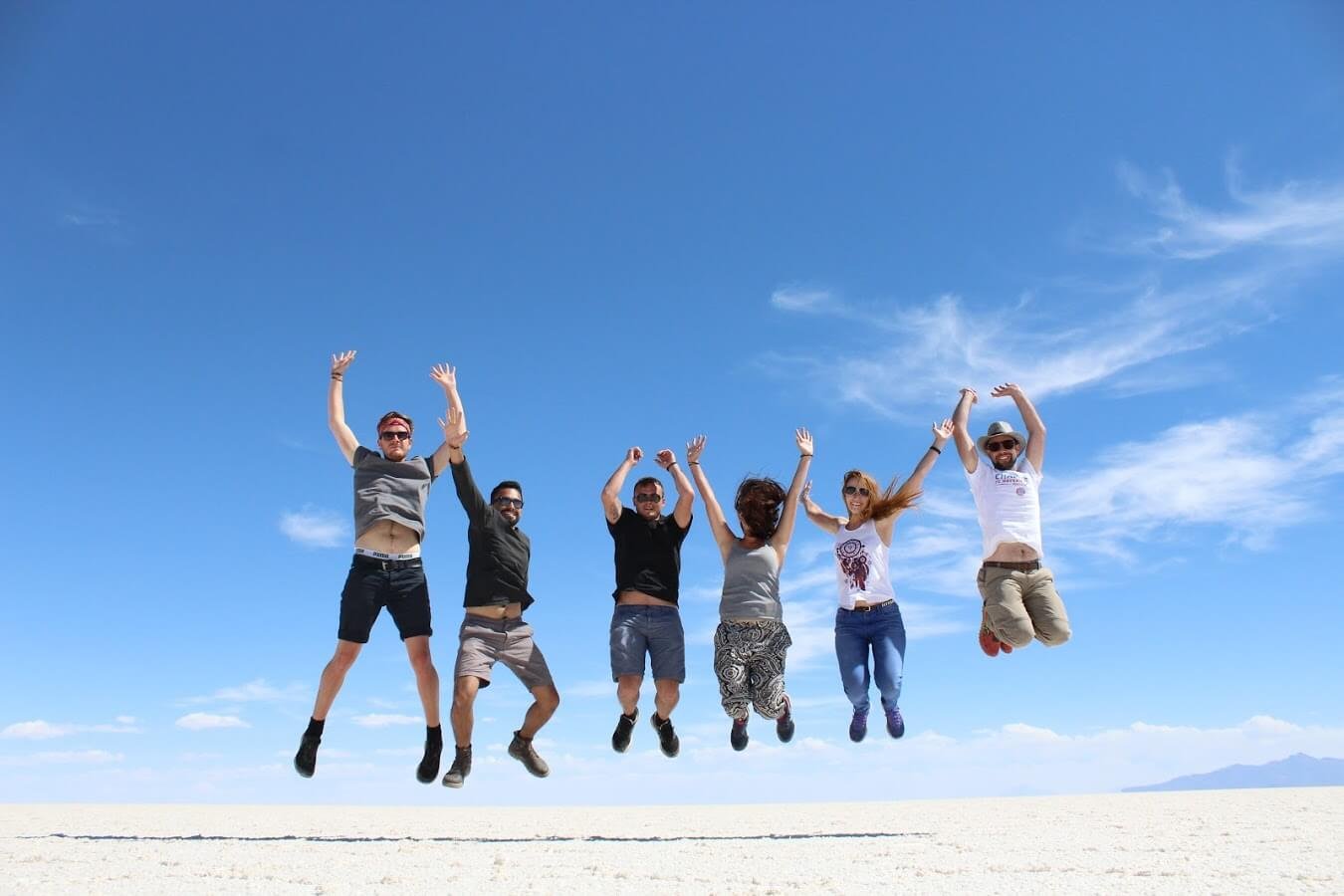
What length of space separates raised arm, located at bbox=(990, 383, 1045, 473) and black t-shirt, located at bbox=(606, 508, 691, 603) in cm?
393

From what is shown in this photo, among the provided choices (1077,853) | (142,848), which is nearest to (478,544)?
(142,848)

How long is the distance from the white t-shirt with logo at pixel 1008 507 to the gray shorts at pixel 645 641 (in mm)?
3587

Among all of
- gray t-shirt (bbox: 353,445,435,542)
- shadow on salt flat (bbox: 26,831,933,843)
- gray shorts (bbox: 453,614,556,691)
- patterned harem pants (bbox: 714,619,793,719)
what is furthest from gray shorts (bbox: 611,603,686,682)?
gray t-shirt (bbox: 353,445,435,542)

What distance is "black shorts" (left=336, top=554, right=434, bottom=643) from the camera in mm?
9312

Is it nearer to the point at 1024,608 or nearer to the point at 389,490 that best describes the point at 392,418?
the point at 389,490

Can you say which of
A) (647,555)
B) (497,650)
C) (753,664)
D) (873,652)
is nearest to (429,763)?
(497,650)

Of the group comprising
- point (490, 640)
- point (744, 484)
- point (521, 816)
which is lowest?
point (521, 816)

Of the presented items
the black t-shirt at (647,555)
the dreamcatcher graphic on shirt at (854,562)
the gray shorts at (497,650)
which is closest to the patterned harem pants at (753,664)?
the black t-shirt at (647,555)

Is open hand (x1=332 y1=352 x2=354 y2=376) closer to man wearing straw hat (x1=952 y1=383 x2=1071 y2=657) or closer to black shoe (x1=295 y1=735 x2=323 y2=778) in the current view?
black shoe (x1=295 y1=735 x2=323 y2=778)

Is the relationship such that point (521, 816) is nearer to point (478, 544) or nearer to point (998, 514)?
point (478, 544)

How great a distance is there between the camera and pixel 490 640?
9.77m

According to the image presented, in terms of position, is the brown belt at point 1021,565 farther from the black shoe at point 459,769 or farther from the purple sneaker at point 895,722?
the black shoe at point 459,769

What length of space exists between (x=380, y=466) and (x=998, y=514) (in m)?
6.60

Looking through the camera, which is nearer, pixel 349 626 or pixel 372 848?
pixel 372 848
